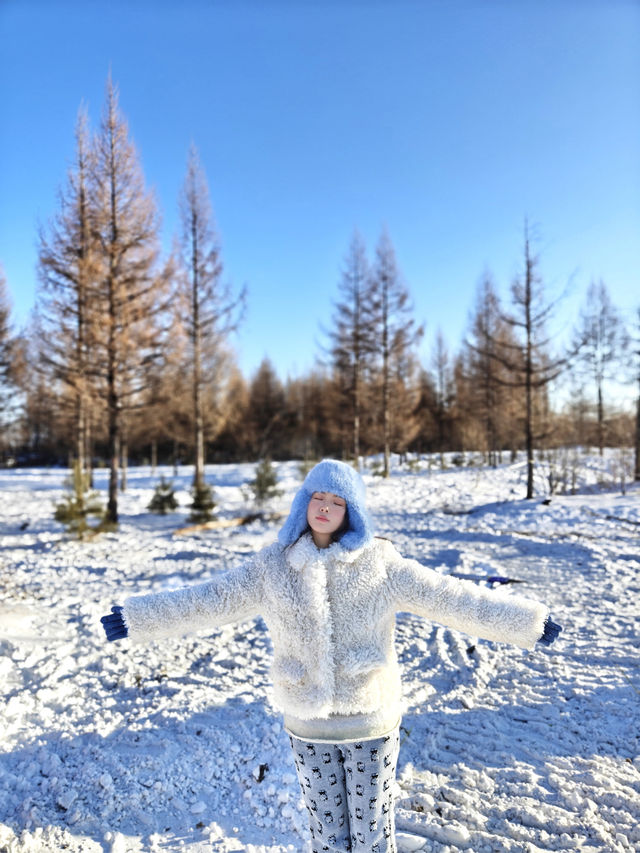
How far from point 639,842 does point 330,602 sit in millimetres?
2004

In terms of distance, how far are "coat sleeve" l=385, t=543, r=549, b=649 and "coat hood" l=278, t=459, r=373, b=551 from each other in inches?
7.4

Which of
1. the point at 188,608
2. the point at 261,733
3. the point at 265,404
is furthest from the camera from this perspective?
the point at 265,404

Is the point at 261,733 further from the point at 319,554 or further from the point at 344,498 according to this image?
the point at 344,498

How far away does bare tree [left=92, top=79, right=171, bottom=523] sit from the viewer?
35.7 feet

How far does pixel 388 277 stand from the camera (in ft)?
63.5

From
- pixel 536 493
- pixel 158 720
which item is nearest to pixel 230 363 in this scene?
pixel 536 493

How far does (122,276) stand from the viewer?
1131 centimetres

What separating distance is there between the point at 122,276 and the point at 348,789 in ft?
38.2

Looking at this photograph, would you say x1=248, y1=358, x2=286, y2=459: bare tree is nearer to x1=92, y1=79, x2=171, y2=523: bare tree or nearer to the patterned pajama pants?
x1=92, y1=79, x2=171, y2=523: bare tree

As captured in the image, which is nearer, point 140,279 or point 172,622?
point 172,622

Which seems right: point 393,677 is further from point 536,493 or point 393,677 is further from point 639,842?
point 536,493

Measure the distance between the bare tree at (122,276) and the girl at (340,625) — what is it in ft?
31.7

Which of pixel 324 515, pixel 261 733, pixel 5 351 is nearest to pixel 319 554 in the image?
pixel 324 515

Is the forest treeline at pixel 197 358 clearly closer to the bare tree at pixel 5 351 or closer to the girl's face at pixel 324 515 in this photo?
the bare tree at pixel 5 351
